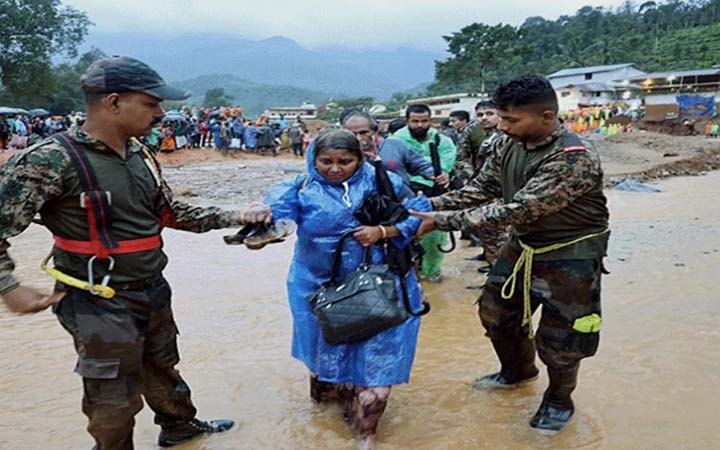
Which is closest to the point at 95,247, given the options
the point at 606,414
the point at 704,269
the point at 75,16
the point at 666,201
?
the point at 606,414

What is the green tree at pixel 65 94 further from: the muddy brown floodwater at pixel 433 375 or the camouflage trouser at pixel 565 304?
the camouflage trouser at pixel 565 304

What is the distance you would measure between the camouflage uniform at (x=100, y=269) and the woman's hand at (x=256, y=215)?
1.44 ft

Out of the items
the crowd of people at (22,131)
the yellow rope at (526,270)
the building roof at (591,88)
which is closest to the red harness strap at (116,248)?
the yellow rope at (526,270)

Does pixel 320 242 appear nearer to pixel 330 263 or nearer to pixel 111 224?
pixel 330 263

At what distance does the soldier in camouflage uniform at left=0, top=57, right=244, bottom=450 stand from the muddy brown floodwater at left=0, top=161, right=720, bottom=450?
827 mm

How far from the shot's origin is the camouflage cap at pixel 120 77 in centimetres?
237

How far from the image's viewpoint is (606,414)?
3.35 metres

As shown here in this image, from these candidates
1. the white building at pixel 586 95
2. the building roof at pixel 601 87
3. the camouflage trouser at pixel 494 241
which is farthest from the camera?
the white building at pixel 586 95

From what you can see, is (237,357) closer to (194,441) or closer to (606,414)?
(194,441)

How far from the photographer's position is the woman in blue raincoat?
9.73 ft

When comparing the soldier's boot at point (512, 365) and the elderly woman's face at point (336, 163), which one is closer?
the elderly woman's face at point (336, 163)

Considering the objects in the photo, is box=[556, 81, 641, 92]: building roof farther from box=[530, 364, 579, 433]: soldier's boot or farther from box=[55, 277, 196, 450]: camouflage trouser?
box=[55, 277, 196, 450]: camouflage trouser

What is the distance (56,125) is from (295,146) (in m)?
9.99

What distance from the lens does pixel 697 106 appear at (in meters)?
32.6
